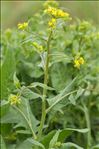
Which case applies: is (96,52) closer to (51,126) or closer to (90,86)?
(90,86)

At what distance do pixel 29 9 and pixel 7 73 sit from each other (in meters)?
4.59

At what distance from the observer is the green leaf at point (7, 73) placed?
6.35ft

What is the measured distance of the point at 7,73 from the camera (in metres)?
1.95

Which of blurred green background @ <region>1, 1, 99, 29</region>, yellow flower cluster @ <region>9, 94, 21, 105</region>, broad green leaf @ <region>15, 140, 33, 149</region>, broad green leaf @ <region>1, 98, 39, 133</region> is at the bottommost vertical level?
broad green leaf @ <region>15, 140, 33, 149</region>

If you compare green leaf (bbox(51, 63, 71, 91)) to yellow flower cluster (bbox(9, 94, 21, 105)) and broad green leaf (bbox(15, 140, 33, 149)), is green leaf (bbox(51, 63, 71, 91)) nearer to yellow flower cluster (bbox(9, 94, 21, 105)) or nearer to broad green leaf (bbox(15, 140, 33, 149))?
broad green leaf (bbox(15, 140, 33, 149))

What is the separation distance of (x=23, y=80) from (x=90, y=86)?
0.87ft

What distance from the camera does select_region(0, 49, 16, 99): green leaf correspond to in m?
1.94

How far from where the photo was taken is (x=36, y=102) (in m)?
2.01

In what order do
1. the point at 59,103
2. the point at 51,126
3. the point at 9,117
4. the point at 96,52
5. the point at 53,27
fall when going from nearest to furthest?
the point at 53,27, the point at 59,103, the point at 9,117, the point at 51,126, the point at 96,52

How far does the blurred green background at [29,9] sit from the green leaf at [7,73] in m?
3.98

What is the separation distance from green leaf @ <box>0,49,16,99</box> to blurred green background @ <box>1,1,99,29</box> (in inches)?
157

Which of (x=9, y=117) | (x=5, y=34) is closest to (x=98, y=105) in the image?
(x=9, y=117)

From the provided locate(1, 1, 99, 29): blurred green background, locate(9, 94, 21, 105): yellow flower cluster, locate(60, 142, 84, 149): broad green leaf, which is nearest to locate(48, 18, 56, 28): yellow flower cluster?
locate(9, 94, 21, 105): yellow flower cluster

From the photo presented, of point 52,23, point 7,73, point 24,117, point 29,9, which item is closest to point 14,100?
point 24,117
